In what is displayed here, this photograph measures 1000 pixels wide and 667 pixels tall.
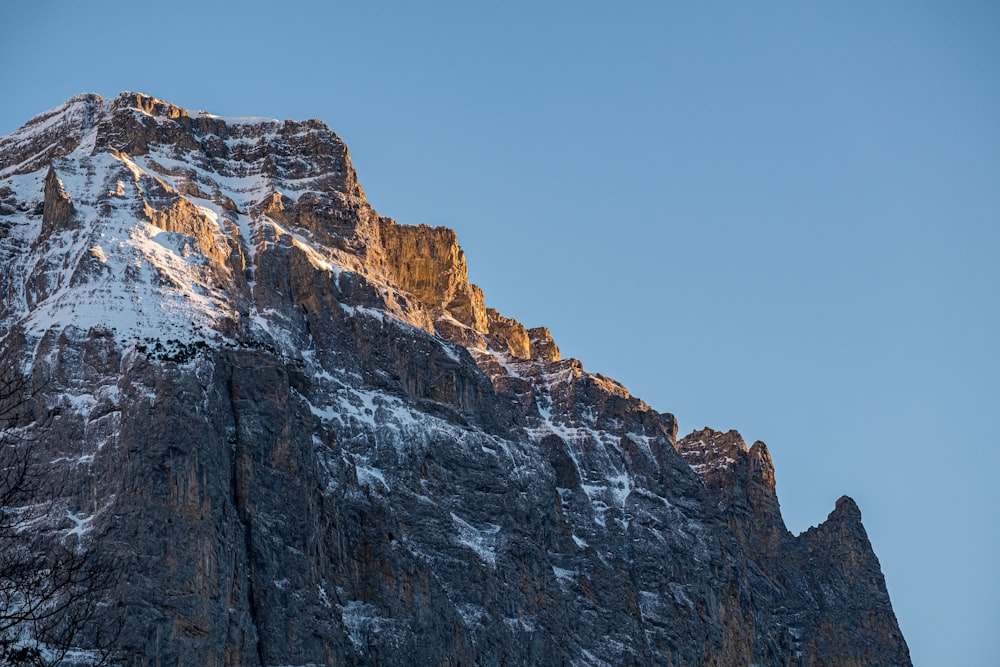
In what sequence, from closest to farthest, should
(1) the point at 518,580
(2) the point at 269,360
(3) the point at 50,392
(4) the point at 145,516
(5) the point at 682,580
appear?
(4) the point at 145,516, (3) the point at 50,392, (2) the point at 269,360, (1) the point at 518,580, (5) the point at 682,580

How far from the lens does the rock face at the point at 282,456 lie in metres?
131

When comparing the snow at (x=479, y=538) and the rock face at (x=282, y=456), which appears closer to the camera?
the rock face at (x=282, y=456)

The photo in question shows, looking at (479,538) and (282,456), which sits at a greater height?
(479,538)

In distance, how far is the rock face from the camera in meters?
131

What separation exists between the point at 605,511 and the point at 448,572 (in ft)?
145

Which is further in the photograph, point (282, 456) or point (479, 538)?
point (479, 538)

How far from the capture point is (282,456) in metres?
145

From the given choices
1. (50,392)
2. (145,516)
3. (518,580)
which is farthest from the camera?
(518,580)

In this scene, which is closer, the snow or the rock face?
the rock face

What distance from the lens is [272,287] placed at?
178 meters

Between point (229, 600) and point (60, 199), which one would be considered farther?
point (60, 199)

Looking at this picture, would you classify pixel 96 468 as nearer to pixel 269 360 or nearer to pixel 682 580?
pixel 269 360

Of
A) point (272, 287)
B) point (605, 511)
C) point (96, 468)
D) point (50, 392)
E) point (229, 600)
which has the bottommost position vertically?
point (229, 600)

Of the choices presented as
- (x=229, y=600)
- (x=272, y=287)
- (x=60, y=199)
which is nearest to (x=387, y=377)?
(x=272, y=287)
